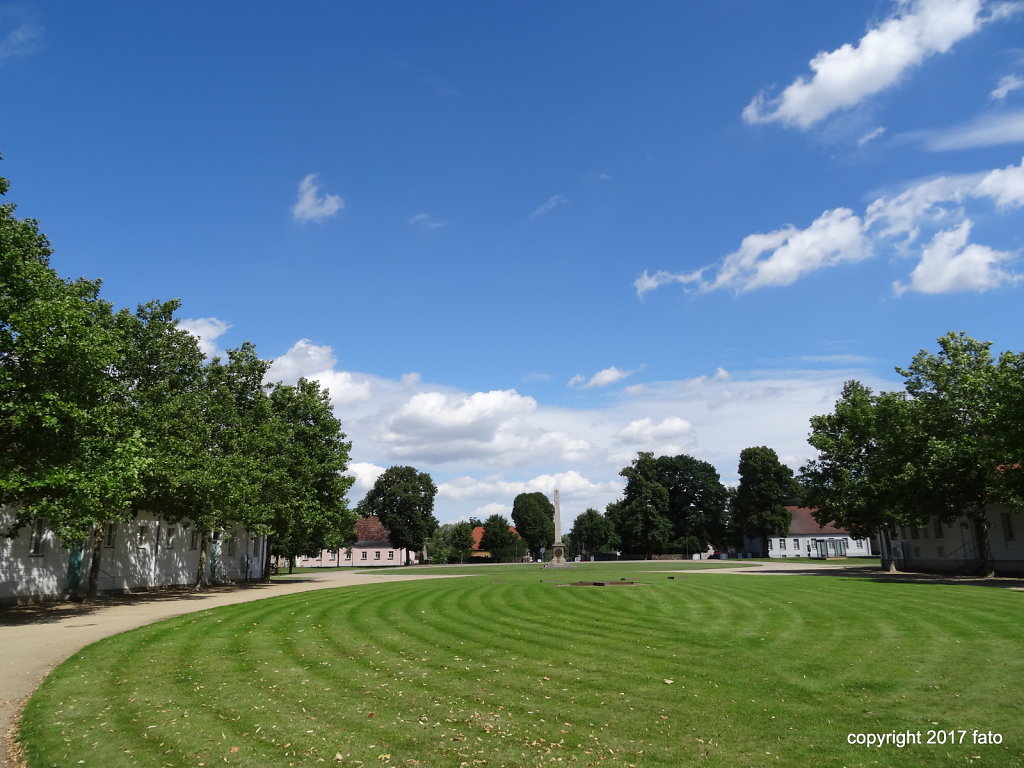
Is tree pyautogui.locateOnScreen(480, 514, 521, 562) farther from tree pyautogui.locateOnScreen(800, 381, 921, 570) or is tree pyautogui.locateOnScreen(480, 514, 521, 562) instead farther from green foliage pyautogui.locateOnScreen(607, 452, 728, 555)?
tree pyautogui.locateOnScreen(800, 381, 921, 570)

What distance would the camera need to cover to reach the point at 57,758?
8.07m

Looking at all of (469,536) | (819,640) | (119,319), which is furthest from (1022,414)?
(469,536)

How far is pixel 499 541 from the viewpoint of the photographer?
111625 mm

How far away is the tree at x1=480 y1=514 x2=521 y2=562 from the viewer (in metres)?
111

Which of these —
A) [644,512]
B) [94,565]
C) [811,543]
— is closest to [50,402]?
[94,565]

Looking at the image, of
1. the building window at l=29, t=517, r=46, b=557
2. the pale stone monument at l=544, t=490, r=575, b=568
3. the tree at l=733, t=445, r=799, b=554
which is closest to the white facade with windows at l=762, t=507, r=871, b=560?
the tree at l=733, t=445, r=799, b=554

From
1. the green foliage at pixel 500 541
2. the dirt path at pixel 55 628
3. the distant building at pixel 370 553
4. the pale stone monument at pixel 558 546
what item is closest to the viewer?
the dirt path at pixel 55 628

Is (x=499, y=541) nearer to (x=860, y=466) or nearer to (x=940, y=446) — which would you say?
(x=860, y=466)

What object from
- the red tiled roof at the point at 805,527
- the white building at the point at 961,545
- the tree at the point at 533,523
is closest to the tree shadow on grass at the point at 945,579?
the white building at the point at 961,545

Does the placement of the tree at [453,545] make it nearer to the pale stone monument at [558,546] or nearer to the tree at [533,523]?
the tree at [533,523]

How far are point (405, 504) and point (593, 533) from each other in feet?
106

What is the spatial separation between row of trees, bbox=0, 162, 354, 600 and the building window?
57.4 inches

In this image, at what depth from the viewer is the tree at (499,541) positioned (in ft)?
364

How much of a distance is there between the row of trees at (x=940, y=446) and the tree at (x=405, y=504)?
61047 millimetres
